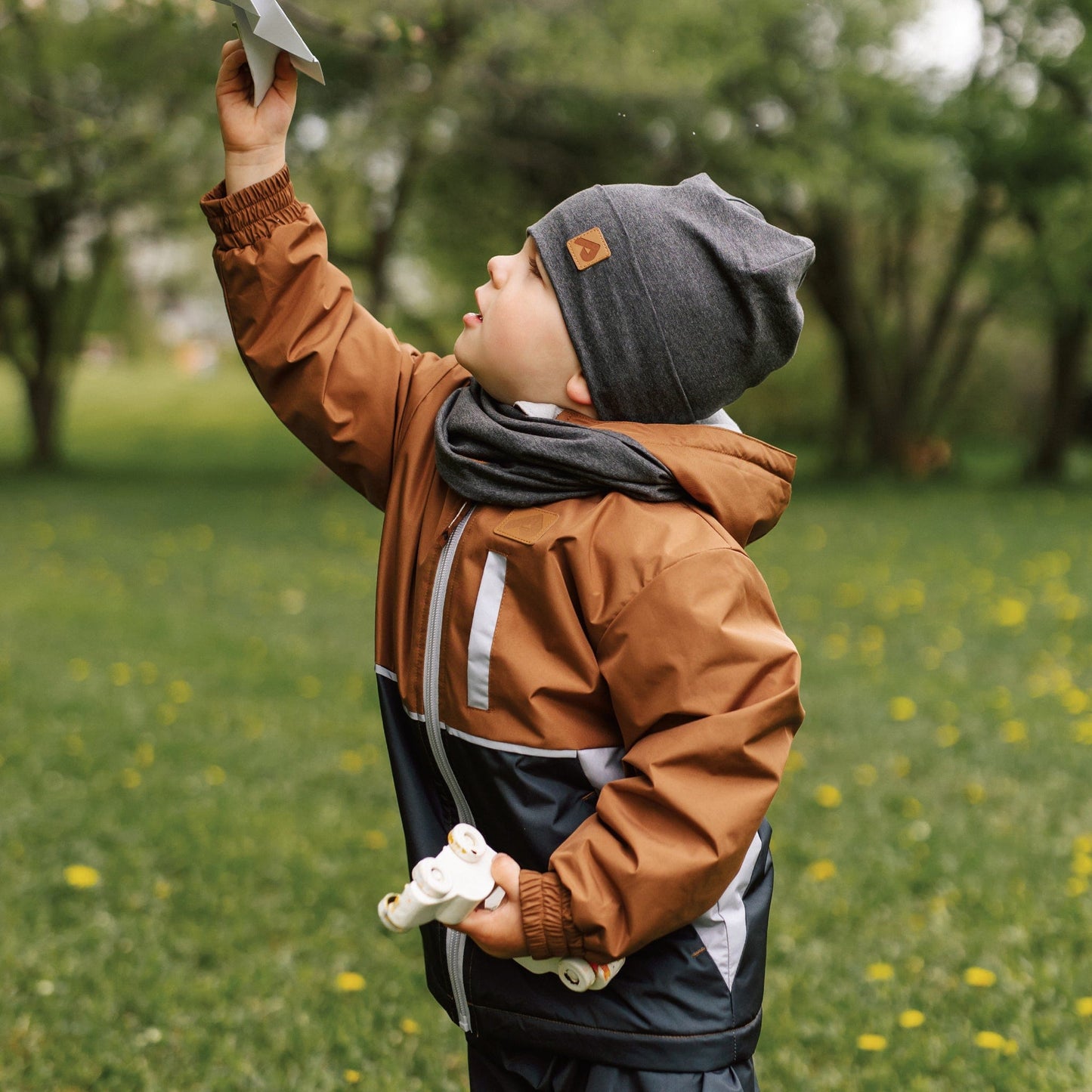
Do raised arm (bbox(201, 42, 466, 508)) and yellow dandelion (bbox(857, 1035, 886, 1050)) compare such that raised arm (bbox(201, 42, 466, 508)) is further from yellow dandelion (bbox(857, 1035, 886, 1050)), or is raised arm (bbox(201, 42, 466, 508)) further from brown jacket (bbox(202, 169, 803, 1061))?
yellow dandelion (bbox(857, 1035, 886, 1050))

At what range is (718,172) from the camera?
12133 millimetres

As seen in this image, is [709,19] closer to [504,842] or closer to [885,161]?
[885,161]

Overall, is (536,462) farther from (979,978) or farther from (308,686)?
(308,686)

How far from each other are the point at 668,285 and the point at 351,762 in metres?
3.55

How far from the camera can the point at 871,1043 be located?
2791 millimetres

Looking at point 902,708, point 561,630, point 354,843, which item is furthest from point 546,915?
point 902,708

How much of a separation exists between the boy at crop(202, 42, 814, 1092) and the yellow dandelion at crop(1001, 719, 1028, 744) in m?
3.66

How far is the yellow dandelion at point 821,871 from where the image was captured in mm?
3693

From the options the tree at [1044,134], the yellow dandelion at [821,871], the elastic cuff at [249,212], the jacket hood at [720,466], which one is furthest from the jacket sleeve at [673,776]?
the tree at [1044,134]

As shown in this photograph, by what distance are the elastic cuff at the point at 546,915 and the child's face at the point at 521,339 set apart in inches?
22.7

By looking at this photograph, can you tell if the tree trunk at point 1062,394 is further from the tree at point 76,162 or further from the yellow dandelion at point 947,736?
the yellow dandelion at point 947,736

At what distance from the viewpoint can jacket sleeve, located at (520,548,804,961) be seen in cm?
135

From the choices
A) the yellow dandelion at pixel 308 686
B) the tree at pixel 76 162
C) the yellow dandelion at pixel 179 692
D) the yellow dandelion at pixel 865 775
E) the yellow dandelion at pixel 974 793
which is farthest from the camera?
the tree at pixel 76 162

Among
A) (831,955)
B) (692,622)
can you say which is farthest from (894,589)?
(692,622)
